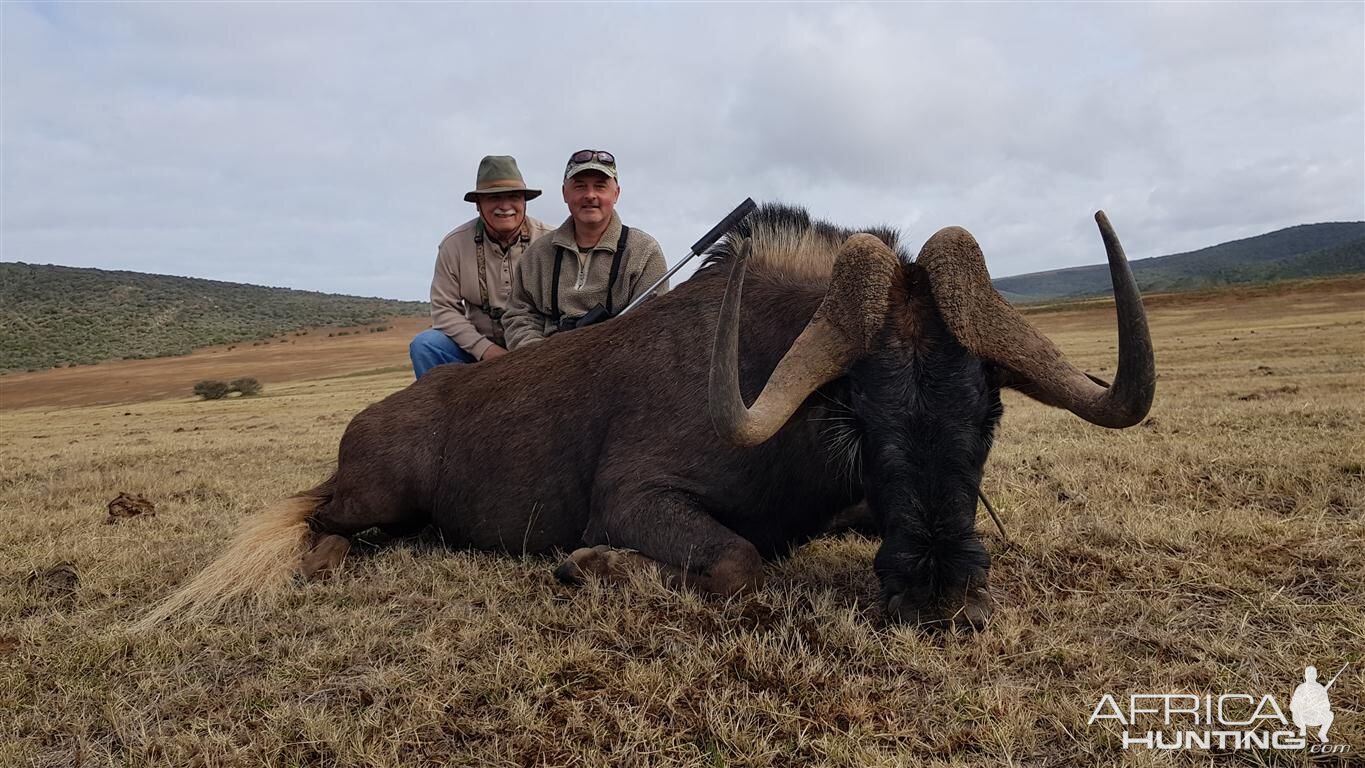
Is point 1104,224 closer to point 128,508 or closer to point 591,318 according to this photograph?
point 591,318

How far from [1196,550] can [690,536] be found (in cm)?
242

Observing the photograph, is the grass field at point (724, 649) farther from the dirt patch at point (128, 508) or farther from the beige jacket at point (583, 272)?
the beige jacket at point (583, 272)

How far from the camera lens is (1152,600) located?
3316mm

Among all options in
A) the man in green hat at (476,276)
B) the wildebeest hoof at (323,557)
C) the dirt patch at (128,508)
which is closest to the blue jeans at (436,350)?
the man in green hat at (476,276)

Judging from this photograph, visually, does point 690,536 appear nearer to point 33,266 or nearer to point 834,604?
point 834,604

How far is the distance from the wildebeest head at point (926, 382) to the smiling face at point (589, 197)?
3165mm

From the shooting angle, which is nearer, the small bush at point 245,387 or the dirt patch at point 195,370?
the small bush at point 245,387

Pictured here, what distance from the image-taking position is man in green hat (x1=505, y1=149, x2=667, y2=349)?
620cm

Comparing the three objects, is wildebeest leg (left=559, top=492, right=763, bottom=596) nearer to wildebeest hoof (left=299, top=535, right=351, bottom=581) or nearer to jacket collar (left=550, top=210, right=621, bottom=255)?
wildebeest hoof (left=299, top=535, right=351, bottom=581)

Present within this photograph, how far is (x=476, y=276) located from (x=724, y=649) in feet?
16.5

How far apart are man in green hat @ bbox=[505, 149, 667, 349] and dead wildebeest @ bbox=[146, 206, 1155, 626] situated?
45.3 inches

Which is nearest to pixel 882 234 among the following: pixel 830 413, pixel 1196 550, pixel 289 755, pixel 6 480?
pixel 830 413

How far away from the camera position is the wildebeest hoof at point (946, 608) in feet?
9.82

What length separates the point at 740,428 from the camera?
299cm
